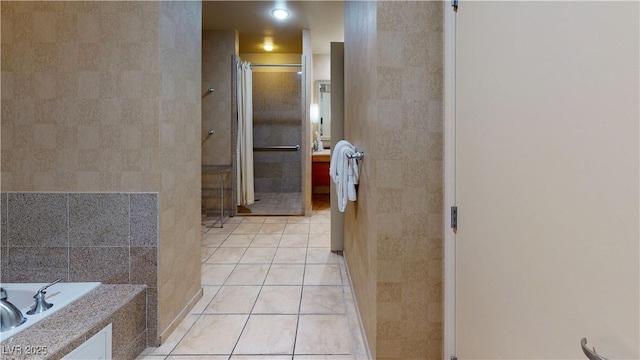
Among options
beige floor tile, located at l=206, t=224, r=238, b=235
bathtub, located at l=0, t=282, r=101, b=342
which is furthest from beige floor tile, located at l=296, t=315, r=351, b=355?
beige floor tile, located at l=206, t=224, r=238, b=235

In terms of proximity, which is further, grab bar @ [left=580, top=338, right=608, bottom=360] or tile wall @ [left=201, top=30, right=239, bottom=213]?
tile wall @ [left=201, top=30, right=239, bottom=213]

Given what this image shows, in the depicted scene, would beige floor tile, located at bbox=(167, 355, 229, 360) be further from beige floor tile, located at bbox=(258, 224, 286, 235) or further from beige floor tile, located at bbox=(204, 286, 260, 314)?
beige floor tile, located at bbox=(258, 224, 286, 235)

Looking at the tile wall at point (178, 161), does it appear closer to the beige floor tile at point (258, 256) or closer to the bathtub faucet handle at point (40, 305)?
the bathtub faucet handle at point (40, 305)

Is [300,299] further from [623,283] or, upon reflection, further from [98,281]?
[623,283]

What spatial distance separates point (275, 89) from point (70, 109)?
14.8ft

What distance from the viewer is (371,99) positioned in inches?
60.3

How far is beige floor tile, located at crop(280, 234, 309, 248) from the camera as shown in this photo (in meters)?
3.64

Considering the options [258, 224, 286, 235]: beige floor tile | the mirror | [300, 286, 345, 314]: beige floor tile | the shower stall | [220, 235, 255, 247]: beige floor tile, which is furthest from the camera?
the mirror

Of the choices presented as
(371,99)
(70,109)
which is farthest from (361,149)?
(70,109)

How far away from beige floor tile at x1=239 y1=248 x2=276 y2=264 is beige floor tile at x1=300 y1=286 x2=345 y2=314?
73 cm

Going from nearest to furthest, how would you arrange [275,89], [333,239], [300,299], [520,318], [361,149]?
[520,318]
[361,149]
[300,299]
[333,239]
[275,89]

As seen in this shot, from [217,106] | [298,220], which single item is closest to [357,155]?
[298,220]

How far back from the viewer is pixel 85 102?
1743 millimetres

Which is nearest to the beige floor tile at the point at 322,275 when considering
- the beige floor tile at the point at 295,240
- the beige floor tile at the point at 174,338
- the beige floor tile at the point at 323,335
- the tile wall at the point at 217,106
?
the beige floor tile at the point at 323,335
